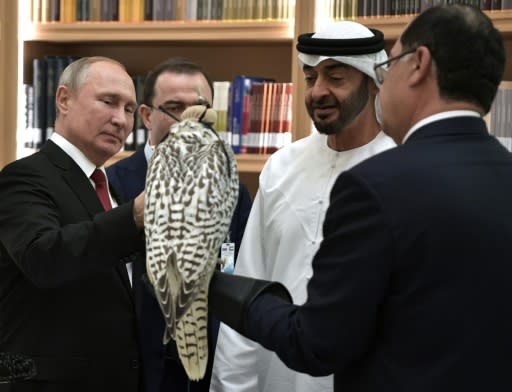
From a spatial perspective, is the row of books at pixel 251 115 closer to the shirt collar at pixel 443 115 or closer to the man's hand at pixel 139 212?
the man's hand at pixel 139 212

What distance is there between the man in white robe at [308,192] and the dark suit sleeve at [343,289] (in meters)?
0.62

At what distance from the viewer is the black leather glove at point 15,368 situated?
5.49 ft

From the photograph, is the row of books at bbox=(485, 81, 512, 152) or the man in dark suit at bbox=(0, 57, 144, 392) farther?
the row of books at bbox=(485, 81, 512, 152)

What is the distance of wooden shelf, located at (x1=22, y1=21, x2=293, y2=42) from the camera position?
2.96 metres

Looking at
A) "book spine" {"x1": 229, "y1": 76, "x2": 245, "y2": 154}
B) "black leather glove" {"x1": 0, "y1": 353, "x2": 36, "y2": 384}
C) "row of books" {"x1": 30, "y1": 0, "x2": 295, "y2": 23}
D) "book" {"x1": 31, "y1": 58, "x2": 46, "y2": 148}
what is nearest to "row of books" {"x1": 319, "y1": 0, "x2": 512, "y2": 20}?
"row of books" {"x1": 30, "y1": 0, "x2": 295, "y2": 23}

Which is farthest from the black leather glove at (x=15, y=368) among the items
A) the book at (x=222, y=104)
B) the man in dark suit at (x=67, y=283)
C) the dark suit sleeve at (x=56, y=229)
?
the book at (x=222, y=104)

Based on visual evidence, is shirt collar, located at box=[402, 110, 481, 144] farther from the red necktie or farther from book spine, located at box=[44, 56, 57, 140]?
book spine, located at box=[44, 56, 57, 140]

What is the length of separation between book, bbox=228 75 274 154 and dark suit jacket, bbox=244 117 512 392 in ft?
5.98

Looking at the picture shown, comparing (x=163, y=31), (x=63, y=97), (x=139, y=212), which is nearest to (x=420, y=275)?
(x=139, y=212)

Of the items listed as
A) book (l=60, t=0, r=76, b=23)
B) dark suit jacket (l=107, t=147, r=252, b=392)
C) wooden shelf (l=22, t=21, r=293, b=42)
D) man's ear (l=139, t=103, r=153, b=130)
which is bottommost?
dark suit jacket (l=107, t=147, r=252, b=392)

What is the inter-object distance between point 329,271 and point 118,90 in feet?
2.80

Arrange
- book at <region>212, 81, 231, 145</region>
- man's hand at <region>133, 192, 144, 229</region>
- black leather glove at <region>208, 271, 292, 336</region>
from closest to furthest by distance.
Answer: black leather glove at <region>208, 271, 292, 336</region>, man's hand at <region>133, 192, 144, 229</region>, book at <region>212, 81, 231, 145</region>

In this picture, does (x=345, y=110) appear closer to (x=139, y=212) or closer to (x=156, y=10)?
(x=139, y=212)

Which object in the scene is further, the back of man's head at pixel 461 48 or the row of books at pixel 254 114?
the row of books at pixel 254 114
